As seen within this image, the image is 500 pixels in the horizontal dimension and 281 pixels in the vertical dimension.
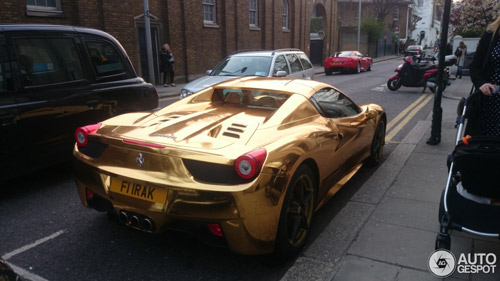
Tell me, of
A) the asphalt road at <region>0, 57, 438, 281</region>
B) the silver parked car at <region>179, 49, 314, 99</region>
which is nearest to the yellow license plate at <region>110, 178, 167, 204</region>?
the asphalt road at <region>0, 57, 438, 281</region>

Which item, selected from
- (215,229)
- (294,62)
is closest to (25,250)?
(215,229)

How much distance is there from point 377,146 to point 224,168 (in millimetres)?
3621

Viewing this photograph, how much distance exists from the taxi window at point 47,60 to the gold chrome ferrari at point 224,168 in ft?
5.10

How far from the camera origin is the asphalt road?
9.91 ft

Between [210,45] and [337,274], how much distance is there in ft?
64.2

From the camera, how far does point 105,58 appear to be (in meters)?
5.47

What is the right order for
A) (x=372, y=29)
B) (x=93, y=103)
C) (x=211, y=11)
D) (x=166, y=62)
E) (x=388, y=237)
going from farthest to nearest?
(x=372, y=29), (x=211, y=11), (x=166, y=62), (x=93, y=103), (x=388, y=237)

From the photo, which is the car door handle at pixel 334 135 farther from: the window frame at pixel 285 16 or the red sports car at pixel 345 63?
the window frame at pixel 285 16

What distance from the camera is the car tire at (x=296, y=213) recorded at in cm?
293

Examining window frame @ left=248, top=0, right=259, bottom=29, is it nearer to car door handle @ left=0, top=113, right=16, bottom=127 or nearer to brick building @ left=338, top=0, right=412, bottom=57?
brick building @ left=338, top=0, right=412, bottom=57

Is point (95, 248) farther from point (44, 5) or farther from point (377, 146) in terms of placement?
point (44, 5)

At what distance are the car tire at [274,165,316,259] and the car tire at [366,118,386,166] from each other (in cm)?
233

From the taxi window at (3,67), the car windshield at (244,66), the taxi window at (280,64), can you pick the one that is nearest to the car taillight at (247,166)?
the taxi window at (3,67)

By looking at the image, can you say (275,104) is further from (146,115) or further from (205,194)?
(205,194)
